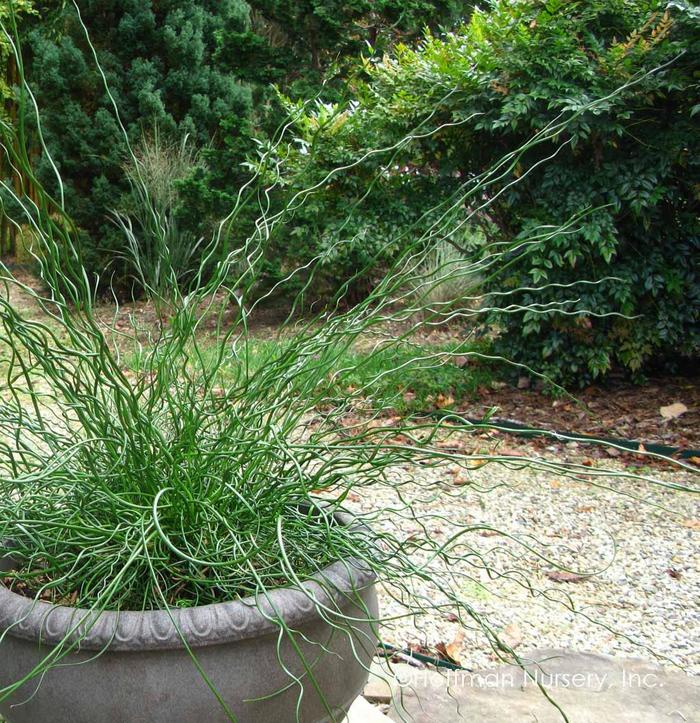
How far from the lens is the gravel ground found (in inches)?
85.5

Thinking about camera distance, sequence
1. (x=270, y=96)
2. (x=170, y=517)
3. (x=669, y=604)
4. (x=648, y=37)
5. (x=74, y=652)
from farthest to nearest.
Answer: (x=270, y=96) → (x=648, y=37) → (x=669, y=604) → (x=170, y=517) → (x=74, y=652)

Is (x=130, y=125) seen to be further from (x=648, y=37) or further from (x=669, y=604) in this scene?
(x=669, y=604)

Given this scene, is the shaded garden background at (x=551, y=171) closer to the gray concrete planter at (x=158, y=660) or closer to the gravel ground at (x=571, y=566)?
the gravel ground at (x=571, y=566)

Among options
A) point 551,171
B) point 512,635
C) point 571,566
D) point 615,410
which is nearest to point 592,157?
point 551,171

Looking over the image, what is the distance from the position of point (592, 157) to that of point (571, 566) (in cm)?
240

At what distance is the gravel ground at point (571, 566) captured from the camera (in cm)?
217

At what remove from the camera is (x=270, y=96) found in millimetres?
7523

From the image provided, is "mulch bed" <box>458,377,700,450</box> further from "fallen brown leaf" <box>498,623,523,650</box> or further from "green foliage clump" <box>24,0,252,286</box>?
"green foliage clump" <box>24,0,252,286</box>

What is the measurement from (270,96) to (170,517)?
6.94 metres

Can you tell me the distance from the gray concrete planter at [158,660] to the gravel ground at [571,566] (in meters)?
0.60

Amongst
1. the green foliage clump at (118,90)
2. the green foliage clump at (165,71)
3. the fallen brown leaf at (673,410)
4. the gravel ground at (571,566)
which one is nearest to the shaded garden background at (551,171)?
the fallen brown leaf at (673,410)

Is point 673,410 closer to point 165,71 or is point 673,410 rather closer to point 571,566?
point 571,566

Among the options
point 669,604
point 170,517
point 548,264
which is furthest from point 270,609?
point 548,264

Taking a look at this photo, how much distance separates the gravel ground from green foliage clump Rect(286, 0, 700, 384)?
0.93 m
